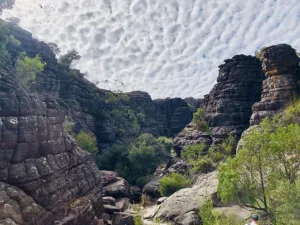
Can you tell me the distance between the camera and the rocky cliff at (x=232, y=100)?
5272 cm

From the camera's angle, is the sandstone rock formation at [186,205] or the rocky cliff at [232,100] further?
the rocky cliff at [232,100]

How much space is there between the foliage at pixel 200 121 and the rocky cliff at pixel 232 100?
100 centimetres

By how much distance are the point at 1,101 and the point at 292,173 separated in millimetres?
25362

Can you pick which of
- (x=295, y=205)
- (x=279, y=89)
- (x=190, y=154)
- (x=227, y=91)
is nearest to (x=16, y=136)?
(x=295, y=205)

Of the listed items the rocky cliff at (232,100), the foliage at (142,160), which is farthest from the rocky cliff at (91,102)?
the rocky cliff at (232,100)

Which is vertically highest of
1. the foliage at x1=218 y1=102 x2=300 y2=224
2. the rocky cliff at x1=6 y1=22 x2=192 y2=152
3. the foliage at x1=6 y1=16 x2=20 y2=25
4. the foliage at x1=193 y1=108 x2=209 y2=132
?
the foliage at x1=6 y1=16 x2=20 y2=25

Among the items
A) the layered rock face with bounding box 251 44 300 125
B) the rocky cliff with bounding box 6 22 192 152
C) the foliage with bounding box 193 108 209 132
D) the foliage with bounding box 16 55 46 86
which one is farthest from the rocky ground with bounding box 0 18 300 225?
the foliage with bounding box 16 55 46 86

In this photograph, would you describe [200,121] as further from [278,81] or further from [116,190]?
[116,190]

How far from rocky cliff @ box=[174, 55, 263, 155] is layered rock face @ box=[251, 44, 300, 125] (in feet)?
33.8

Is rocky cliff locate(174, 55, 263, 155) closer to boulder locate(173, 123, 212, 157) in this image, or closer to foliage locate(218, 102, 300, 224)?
boulder locate(173, 123, 212, 157)

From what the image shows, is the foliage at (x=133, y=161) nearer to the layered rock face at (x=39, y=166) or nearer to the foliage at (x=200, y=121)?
the foliage at (x=200, y=121)

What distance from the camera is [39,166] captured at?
77.6 ft

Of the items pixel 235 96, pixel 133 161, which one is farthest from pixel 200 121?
pixel 133 161

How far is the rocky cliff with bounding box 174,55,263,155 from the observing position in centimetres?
5272
